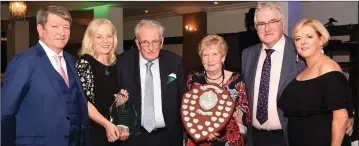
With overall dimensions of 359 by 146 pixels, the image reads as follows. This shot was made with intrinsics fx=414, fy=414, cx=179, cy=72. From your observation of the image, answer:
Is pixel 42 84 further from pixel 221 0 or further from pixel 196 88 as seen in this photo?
pixel 221 0

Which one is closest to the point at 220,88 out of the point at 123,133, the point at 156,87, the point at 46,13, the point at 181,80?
the point at 181,80

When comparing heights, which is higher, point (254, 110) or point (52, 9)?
point (52, 9)

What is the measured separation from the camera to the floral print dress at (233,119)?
268 cm

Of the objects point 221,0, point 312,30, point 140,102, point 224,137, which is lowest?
point 224,137

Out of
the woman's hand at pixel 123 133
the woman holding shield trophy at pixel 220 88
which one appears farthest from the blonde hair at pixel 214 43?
the woman's hand at pixel 123 133

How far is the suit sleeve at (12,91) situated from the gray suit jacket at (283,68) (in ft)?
4.73

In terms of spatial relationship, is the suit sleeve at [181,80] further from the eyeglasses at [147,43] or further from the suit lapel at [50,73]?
the suit lapel at [50,73]

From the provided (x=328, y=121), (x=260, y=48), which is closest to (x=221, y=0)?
(x=260, y=48)

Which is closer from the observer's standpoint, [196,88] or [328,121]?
[328,121]

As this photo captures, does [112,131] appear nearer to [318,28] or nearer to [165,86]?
[165,86]

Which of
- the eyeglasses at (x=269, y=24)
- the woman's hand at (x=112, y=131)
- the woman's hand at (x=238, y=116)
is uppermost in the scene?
the eyeglasses at (x=269, y=24)

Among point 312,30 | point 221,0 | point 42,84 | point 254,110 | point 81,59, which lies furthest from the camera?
point 221,0

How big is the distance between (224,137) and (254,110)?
288 mm

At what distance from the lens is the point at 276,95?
269 cm
